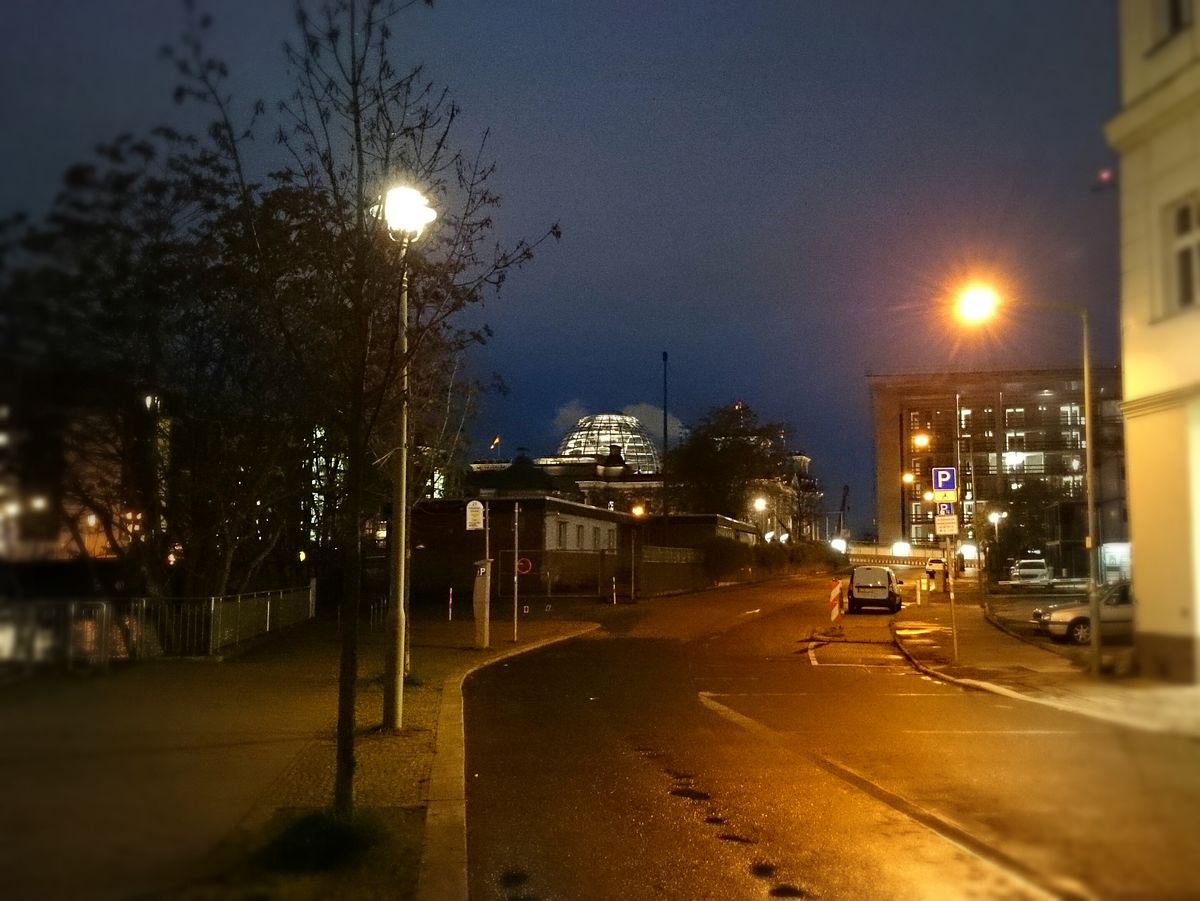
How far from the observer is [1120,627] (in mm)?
2719

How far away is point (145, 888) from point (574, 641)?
75.1ft

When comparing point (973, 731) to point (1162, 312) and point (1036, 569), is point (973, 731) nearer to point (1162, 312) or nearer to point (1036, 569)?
point (1036, 569)

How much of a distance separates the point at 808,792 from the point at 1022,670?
219cm

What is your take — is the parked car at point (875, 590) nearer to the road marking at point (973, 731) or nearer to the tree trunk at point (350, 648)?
the road marking at point (973, 731)

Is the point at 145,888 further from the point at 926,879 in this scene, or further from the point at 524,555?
the point at 524,555

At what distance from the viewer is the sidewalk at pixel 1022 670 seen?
260cm

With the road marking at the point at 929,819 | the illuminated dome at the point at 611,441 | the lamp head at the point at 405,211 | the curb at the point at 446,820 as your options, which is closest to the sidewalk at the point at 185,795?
the curb at the point at 446,820

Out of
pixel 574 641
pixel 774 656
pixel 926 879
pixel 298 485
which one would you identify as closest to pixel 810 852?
pixel 926 879

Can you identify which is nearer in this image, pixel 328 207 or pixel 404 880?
pixel 404 880

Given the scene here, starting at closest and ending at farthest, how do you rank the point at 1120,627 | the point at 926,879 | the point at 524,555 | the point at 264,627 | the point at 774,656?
the point at 1120,627 < the point at 926,879 < the point at 774,656 < the point at 264,627 < the point at 524,555

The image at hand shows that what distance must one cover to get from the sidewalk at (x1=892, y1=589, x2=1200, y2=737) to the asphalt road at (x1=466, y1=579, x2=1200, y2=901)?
8cm

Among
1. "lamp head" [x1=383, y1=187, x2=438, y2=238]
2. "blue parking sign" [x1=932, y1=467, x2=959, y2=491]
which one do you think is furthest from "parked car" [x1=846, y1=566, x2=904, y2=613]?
"blue parking sign" [x1=932, y1=467, x2=959, y2=491]

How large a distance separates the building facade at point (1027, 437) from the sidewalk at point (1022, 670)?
364 millimetres

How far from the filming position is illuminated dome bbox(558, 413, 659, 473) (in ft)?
448
